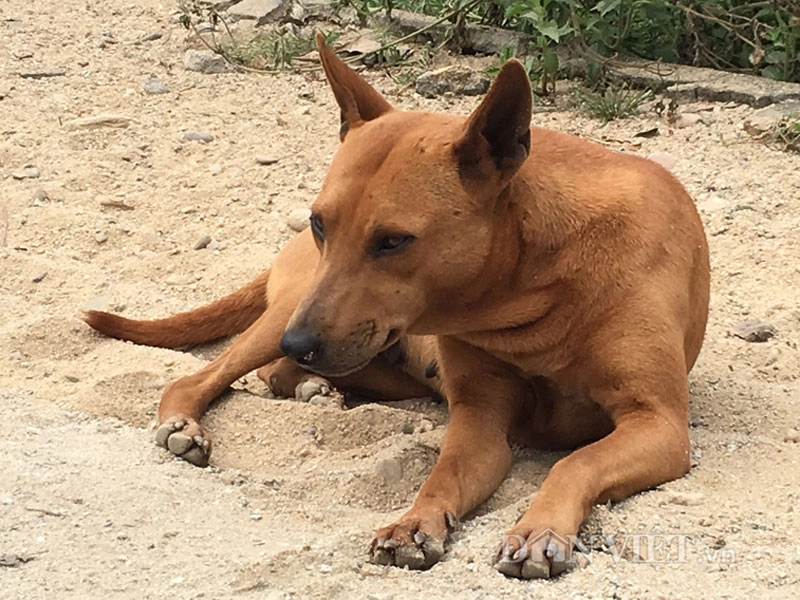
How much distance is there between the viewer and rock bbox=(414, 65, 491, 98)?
7.11 metres

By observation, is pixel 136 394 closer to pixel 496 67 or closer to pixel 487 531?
pixel 487 531

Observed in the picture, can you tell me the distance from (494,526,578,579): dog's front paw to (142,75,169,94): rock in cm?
504

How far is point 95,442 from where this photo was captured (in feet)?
12.7

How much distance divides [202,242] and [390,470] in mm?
2376

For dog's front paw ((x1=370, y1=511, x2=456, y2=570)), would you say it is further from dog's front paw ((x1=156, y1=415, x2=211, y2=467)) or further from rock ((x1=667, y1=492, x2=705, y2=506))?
dog's front paw ((x1=156, y1=415, x2=211, y2=467))

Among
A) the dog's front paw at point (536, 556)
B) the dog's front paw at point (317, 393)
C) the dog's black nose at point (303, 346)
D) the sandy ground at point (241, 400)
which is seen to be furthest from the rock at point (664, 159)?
the dog's front paw at point (536, 556)

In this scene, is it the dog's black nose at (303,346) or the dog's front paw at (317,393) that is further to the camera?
the dog's front paw at (317,393)

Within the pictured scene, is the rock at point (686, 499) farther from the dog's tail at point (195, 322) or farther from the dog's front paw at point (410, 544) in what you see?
the dog's tail at point (195, 322)

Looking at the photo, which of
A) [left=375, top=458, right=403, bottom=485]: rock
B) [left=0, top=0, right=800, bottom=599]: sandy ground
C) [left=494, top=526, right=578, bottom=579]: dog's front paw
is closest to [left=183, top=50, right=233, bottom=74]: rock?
[left=0, top=0, right=800, bottom=599]: sandy ground

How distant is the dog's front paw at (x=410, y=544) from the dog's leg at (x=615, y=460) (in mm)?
172

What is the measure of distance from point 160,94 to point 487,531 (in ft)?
15.8

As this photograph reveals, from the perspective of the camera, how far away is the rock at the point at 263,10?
8461 millimetres

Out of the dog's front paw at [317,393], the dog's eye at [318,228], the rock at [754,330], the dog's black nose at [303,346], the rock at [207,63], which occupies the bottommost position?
the dog's front paw at [317,393]

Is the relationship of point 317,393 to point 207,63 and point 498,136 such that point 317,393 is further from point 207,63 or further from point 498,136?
point 207,63
